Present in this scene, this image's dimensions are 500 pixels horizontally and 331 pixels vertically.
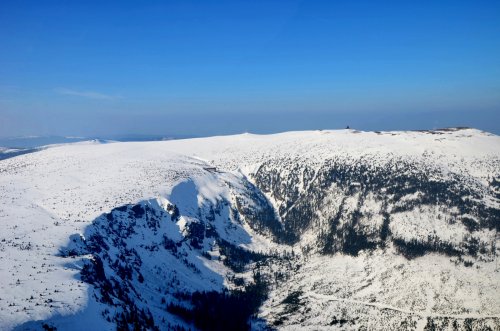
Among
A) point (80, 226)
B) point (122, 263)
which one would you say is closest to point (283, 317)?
point (122, 263)

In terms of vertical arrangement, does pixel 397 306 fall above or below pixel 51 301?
below

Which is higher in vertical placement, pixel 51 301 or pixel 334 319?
pixel 51 301

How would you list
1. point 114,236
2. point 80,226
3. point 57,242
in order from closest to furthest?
point 57,242, point 80,226, point 114,236

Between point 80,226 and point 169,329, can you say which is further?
point 80,226

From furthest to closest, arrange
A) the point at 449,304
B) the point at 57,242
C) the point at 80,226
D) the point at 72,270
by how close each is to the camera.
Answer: the point at 449,304 < the point at 80,226 < the point at 57,242 < the point at 72,270

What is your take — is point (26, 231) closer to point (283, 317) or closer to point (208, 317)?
point (208, 317)

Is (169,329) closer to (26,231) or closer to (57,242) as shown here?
(57,242)

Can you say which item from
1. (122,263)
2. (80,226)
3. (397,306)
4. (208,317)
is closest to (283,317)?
(208,317)

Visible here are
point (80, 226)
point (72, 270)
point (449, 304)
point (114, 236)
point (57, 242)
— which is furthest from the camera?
point (449, 304)

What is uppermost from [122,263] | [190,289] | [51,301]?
[51,301]
